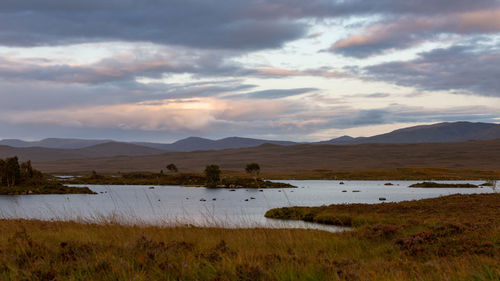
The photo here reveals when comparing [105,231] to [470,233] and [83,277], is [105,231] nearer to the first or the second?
[83,277]

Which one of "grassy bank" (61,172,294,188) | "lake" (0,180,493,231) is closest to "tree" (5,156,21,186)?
"lake" (0,180,493,231)

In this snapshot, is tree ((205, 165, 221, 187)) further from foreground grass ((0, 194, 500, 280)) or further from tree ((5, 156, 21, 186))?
foreground grass ((0, 194, 500, 280))

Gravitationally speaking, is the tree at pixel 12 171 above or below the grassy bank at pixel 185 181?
above

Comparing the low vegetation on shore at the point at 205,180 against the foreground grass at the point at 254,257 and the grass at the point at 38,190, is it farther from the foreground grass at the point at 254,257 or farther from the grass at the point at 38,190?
the foreground grass at the point at 254,257

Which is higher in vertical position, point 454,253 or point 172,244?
point 172,244

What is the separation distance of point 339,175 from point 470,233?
127 metres

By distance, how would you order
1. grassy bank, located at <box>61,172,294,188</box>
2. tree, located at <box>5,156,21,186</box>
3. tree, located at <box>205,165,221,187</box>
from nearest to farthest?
tree, located at <box>5,156,21,186</box> → tree, located at <box>205,165,221,187</box> → grassy bank, located at <box>61,172,294,188</box>

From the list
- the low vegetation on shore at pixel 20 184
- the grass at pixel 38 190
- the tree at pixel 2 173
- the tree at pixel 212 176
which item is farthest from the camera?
the tree at pixel 212 176

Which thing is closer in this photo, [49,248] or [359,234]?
[49,248]

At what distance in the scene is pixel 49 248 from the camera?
947cm

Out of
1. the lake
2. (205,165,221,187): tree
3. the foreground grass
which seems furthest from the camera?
(205,165,221,187): tree

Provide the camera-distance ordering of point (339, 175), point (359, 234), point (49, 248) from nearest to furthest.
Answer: point (49, 248) → point (359, 234) → point (339, 175)

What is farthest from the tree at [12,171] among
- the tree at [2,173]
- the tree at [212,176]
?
the tree at [212,176]

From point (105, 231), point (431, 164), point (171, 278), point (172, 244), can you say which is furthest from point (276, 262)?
point (431, 164)
